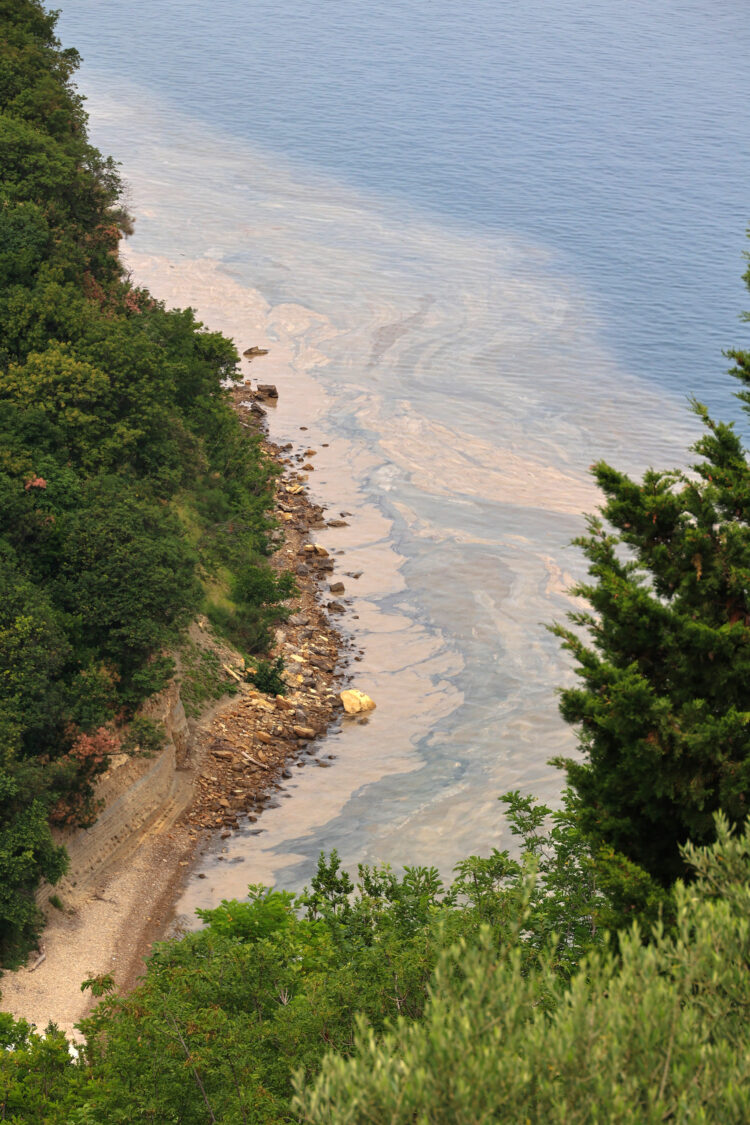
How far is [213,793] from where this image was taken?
152 ft

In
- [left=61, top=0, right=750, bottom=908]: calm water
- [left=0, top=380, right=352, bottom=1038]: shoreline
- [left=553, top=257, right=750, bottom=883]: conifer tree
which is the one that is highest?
[left=61, top=0, right=750, bottom=908]: calm water

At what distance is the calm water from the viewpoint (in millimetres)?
53656

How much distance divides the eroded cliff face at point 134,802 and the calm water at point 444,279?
109 inches

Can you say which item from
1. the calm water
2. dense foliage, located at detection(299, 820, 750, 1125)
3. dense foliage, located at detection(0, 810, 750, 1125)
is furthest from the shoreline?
dense foliage, located at detection(299, 820, 750, 1125)

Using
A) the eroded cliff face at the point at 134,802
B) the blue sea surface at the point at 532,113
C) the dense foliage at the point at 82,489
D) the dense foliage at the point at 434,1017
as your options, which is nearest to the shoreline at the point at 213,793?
the eroded cliff face at the point at 134,802

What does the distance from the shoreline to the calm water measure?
1.27 metres

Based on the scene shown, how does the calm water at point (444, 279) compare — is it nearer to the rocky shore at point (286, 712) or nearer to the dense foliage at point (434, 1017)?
the rocky shore at point (286, 712)

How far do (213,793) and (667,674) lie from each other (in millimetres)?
29667

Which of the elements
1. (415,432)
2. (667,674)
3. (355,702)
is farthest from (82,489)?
(415,432)

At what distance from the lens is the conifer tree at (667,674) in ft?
60.8

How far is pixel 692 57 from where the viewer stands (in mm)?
169125

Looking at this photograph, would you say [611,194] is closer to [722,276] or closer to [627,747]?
[722,276]

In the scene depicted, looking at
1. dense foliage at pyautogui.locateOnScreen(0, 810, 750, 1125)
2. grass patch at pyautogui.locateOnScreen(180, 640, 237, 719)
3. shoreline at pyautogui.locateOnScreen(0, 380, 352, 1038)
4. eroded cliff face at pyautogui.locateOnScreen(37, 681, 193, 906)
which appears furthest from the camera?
grass patch at pyautogui.locateOnScreen(180, 640, 237, 719)

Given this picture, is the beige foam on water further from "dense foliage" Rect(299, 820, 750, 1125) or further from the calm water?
"dense foliage" Rect(299, 820, 750, 1125)
